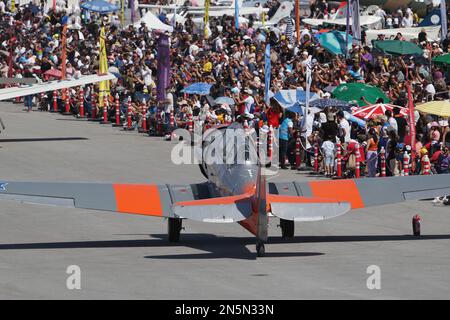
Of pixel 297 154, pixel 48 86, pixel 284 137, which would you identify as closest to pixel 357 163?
pixel 297 154

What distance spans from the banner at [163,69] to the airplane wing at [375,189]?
1779 centimetres

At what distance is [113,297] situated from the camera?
19.9 m

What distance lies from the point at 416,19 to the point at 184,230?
107 feet

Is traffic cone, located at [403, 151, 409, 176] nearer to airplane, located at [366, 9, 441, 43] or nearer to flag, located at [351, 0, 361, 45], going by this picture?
flag, located at [351, 0, 361, 45]

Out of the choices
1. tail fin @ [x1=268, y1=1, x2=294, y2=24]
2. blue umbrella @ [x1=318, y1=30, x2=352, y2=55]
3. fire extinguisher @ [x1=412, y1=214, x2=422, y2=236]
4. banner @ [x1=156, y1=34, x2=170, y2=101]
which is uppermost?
tail fin @ [x1=268, y1=1, x2=294, y2=24]

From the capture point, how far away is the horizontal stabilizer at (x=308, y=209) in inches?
882

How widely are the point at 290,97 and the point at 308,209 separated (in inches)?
610

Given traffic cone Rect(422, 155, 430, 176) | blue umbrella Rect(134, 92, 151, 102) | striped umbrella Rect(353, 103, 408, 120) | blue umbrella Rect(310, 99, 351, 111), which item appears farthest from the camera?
blue umbrella Rect(134, 92, 151, 102)

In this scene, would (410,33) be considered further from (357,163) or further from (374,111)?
(357,163)

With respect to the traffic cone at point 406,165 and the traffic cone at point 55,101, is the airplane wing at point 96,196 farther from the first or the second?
the traffic cone at point 55,101

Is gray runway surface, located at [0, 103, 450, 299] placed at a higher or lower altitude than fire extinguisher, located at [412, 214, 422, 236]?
lower

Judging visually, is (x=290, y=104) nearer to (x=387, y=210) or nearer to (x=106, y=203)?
(x=387, y=210)

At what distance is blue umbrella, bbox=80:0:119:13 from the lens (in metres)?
Result: 63.4

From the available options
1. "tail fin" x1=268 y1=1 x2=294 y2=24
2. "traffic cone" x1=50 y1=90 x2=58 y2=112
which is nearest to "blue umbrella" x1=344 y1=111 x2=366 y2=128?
"traffic cone" x1=50 y1=90 x2=58 y2=112
